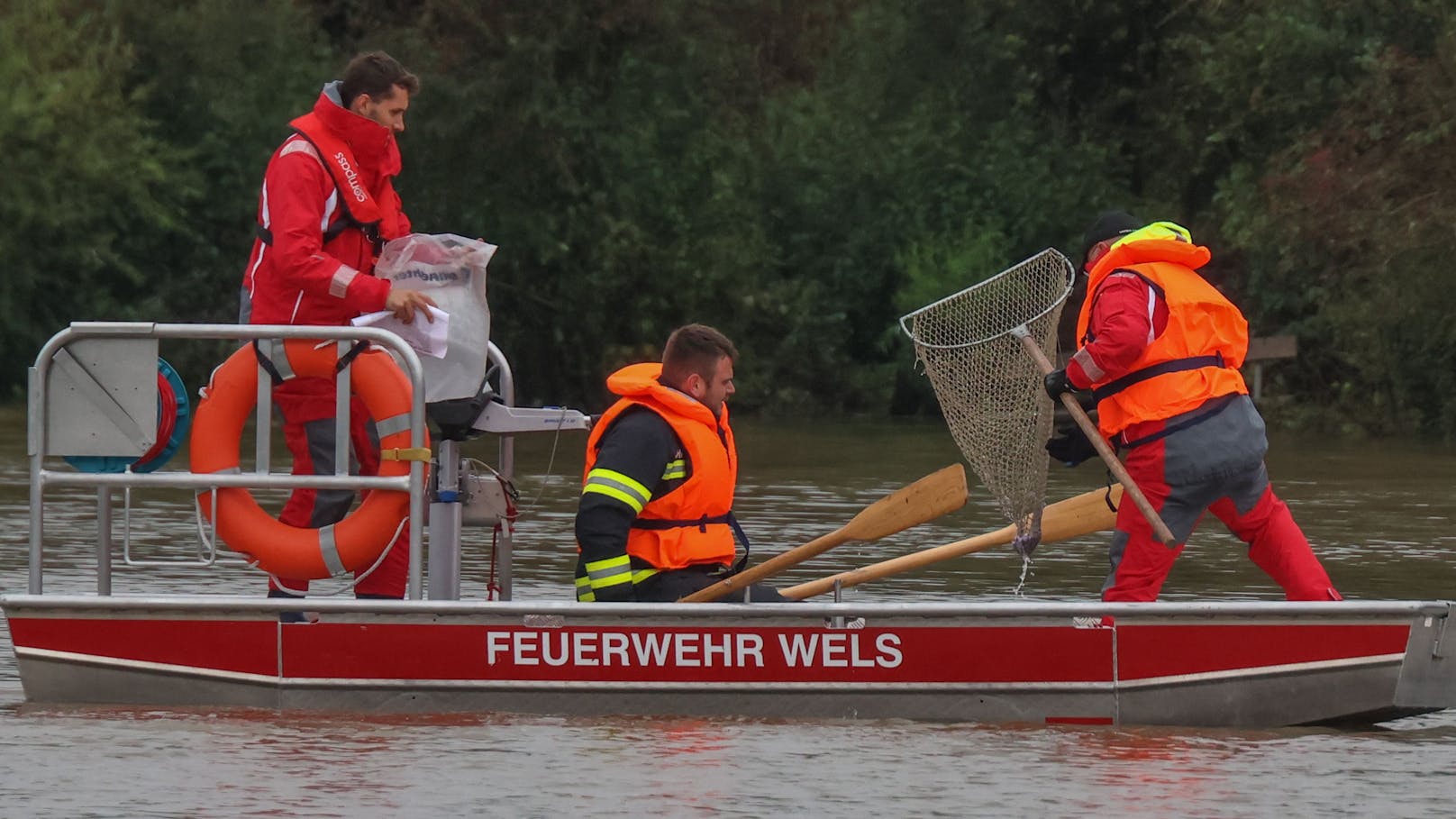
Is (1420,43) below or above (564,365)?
above

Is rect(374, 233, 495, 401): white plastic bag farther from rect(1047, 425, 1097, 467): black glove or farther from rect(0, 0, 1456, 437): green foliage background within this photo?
rect(0, 0, 1456, 437): green foliage background

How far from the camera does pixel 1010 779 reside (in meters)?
7.04

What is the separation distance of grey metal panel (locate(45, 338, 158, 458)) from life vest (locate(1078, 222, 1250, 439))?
2.81 meters

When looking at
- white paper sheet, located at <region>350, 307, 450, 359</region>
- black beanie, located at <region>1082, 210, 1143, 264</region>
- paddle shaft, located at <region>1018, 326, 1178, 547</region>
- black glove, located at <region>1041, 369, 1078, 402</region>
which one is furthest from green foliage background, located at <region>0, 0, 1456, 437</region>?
white paper sheet, located at <region>350, 307, 450, 359</region>

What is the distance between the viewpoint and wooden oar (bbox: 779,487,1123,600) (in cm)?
822

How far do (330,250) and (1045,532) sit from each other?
2415 mm

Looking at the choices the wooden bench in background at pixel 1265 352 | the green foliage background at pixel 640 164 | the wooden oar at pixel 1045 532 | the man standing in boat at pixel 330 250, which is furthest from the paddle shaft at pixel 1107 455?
the green foliage background at pixel 640 164

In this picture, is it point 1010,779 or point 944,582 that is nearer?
point 1010,779

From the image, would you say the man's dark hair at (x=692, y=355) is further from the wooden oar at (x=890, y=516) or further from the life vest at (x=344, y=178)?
the life vest at (x=344, y=178)

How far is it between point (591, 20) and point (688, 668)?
29.9m

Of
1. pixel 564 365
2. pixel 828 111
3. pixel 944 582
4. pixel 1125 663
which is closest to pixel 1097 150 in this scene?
pixel 828 111

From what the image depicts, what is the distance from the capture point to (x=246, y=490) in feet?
26.7

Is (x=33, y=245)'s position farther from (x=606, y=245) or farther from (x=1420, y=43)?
(x=1420, y=43)

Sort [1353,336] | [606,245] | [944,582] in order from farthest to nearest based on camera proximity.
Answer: [606,245], [1353,336], [944,582]
